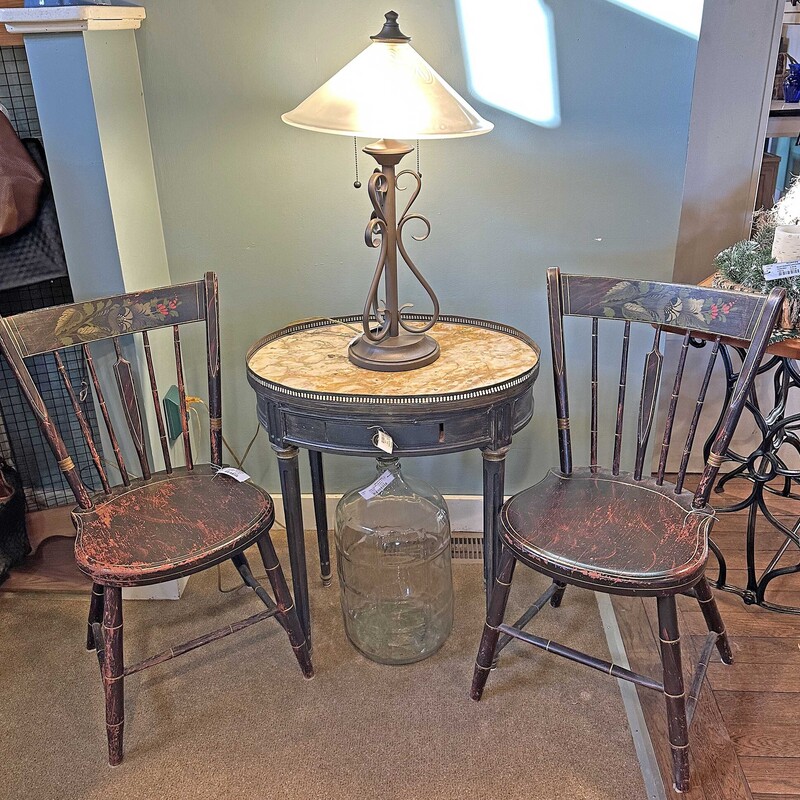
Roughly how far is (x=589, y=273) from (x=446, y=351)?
551 millimetres

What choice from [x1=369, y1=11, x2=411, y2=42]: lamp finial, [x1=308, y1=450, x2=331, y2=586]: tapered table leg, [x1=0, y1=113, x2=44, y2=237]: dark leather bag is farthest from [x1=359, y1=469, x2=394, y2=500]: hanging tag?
[x1=0, y1=113, x2=44, y2=237]: dark leather bag

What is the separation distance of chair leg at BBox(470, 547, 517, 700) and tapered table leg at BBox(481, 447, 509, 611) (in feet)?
0.18

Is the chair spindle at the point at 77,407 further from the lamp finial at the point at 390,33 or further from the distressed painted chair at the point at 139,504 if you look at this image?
the lamp finial at the point at 390,33

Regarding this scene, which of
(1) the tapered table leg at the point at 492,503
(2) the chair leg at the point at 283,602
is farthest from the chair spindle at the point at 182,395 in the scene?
(1) the tapered table leg at the point at 492,503

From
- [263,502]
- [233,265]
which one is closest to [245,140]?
[233,265]

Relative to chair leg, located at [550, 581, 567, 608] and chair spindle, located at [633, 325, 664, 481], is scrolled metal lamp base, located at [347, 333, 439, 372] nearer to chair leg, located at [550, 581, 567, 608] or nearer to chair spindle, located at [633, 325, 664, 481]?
chair spindle, located at [633, 325, 664, 481]

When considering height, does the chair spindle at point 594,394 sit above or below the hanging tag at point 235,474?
above

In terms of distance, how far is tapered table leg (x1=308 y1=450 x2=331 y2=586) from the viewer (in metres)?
2.14

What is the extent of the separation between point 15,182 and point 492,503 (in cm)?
136

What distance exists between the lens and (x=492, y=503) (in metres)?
1.75

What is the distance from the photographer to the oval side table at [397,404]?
62.1 inches

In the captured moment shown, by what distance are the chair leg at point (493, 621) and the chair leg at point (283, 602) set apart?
416mm

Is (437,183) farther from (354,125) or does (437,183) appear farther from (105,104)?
(105,104)

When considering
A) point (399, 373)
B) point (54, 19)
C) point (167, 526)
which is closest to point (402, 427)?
point (399, 373)
